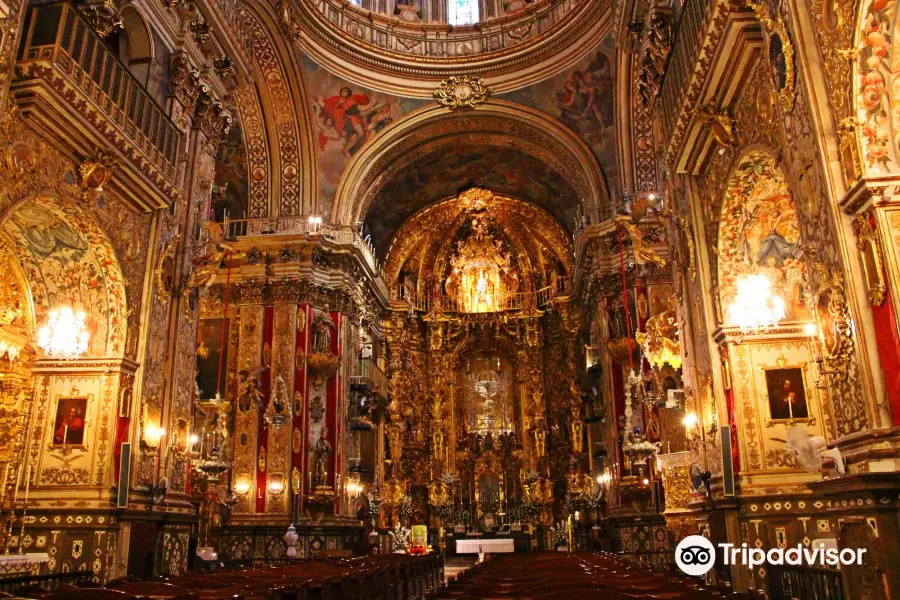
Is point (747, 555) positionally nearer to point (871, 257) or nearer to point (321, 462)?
point (871, 257)

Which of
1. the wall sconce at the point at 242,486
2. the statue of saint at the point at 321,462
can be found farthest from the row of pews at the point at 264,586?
the wall sconce at the point at 242,486

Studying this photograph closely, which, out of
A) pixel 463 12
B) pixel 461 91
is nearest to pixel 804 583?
pixel 461 91

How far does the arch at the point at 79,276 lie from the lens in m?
9.80

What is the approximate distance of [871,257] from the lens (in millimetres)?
5699

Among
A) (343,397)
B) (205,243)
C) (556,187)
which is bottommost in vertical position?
(343,397)

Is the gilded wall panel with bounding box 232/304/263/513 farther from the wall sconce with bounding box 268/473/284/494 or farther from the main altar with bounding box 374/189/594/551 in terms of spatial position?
the main altar with bounding box 374/189/594/551

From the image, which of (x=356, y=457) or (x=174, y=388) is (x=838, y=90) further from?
(x=356, y=457)

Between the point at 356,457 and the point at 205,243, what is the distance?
1063cm

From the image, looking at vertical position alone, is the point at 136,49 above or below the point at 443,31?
below

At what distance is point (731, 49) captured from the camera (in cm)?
797

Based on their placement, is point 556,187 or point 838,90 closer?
point 838,90

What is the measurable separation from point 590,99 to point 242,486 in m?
13.9

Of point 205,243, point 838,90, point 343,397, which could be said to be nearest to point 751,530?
point 838,90

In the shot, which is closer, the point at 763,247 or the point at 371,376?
the point at 763,247
